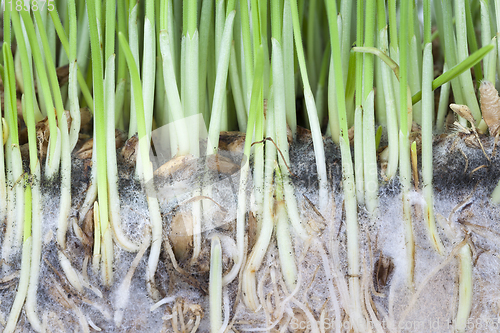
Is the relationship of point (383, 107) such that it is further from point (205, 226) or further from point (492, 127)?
point (205, 226)

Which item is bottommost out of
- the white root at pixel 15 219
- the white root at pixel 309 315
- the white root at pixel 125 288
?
the white root at pixel 309 315

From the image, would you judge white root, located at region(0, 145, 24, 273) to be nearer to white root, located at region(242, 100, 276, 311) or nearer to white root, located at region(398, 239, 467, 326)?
white root, located at region(242, 100, 276, 311)

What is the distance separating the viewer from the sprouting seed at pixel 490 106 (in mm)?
452

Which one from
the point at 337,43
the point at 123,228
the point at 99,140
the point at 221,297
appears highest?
the point at 337,43

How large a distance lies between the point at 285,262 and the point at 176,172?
Answer: 21 centimetres

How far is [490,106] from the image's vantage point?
1.50 feet

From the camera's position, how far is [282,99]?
1.54 feet

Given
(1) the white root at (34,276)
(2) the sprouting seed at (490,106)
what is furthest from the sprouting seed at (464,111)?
(1) the white root at (34,276)

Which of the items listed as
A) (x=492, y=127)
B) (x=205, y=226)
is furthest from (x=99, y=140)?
(x=492, y=127)

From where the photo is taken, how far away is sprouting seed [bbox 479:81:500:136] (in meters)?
0.45

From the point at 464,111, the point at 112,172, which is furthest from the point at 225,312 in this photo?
the point at 464,111

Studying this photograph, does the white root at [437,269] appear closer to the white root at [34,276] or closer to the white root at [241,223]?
the white root at [241,223]

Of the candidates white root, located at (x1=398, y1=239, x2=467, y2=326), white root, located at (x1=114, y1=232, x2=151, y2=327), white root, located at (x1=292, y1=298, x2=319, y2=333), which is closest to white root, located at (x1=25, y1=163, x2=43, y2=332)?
white root, located at (x1=114, y1=232, x2=151, y2=327)

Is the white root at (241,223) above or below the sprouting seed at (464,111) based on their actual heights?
below
